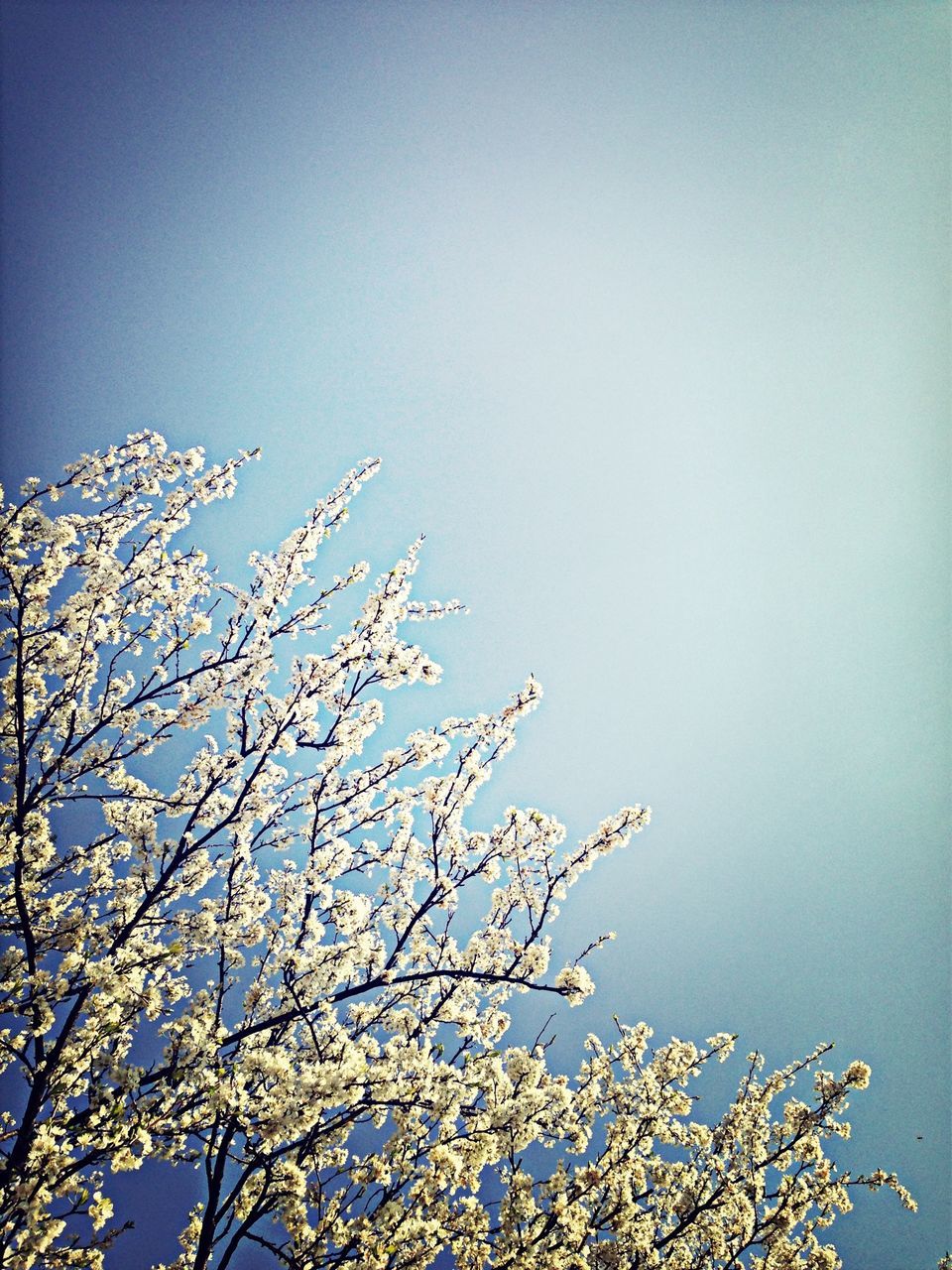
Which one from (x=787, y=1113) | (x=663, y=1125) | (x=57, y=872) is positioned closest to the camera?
(x=57, y=872)

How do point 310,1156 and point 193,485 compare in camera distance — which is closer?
point 310,1156

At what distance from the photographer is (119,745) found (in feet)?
17.0

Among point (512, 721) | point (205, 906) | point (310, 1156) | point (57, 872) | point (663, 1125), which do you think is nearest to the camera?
point (310, 1156)

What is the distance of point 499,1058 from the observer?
5148 millimetres

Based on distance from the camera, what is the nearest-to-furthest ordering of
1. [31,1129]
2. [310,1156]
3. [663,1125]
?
[31,1129] < [310,1156] < [663,1125]

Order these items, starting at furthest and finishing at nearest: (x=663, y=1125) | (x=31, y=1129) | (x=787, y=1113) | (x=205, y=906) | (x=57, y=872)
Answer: (x=787, y=1113)
(x=663, y=1125)
(x=205, y=906)
(x=57, y=872)
(x=31, y=1129)

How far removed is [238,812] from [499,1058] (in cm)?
303

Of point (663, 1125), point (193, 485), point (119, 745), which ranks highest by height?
point (193, 485)

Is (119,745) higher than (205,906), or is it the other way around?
(119,745)

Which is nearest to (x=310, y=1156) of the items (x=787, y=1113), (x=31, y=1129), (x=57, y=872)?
(x=31, y=1129)

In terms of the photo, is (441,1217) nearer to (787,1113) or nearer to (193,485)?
(787,1113)

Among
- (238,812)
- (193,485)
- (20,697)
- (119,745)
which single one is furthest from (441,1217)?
(193,485)

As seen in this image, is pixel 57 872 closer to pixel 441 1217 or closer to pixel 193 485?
pixel 193 485

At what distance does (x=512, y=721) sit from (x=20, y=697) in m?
4.01
